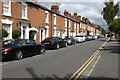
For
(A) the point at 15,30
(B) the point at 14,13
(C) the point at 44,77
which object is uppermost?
(B) the point at 14,13

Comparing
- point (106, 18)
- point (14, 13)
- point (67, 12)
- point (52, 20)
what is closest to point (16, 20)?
point (14, 13)

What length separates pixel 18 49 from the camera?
1705cm

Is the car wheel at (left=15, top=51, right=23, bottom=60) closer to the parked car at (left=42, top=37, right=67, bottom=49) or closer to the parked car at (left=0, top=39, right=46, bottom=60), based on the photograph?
the parked car at (left=0, top=39, right=46, bottom=60)

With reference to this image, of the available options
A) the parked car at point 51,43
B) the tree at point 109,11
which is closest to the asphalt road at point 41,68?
the parked car at point 51,43

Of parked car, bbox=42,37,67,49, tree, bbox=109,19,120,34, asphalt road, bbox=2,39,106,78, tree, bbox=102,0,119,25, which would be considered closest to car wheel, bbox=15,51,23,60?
asphalt road, bbox=2,39,106,78

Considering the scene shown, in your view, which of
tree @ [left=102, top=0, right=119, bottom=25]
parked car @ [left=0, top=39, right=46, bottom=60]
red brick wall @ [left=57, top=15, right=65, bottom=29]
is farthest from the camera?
tree @ [left=102, top=0, right=119, bottom=25]

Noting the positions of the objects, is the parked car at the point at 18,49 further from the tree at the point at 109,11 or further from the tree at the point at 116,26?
the tree at the point at 109,11

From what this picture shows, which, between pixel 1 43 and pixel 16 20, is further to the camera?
pixel 16 20

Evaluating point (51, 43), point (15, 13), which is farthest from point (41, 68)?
point (15, 13)

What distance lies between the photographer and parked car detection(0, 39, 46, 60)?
1616cm

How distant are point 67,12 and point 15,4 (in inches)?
1441

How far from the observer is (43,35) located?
37.0m

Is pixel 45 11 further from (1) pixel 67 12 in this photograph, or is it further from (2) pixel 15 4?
(1) pixel 67 12

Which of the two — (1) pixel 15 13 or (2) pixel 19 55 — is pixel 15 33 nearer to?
(1) pixel 15 13
